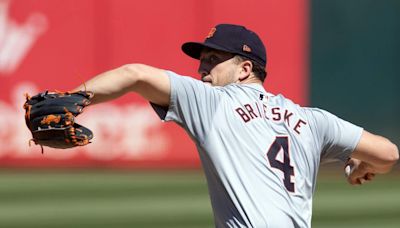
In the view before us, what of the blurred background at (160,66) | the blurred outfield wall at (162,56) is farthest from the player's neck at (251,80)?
the blurred outfield wall at (162,56)

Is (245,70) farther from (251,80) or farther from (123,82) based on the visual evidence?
(123,82)

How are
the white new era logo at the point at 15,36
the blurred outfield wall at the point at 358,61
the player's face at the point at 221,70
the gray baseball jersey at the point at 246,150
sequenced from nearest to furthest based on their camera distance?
the gray baseball jersey at the point at 246,150 → the player's face at the point at 221,70 → the white new era logo at the point at 15,36 → the blurred outfield wall at the point at 358,61

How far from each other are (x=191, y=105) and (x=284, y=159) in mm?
488

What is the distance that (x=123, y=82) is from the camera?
11.4ft

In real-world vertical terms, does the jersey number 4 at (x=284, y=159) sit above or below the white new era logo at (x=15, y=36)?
above

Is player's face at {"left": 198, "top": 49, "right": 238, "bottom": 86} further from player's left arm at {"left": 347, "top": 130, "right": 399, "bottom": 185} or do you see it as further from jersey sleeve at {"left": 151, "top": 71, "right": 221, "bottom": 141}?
player's left arm at {"left": 347, "top": 130, "right": 399, "bottom": 185}

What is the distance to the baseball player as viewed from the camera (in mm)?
3803

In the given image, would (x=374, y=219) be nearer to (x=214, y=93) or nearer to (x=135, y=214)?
(x=135, y=214)

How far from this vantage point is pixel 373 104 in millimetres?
14617

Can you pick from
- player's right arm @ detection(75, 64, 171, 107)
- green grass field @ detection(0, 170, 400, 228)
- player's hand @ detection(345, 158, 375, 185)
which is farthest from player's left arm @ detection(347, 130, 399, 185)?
green grass field @ detection(0, 170, 400, 228)

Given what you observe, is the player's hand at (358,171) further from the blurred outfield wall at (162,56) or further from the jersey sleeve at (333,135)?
the blurred outfield wall at (162,56)

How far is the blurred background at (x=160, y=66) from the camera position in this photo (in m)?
10.1

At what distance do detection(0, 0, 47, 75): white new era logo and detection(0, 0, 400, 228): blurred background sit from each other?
0.04 feet

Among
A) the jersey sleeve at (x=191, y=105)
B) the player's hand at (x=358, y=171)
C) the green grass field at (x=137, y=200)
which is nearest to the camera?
the jersey sleeve at (x=191, y=105)
